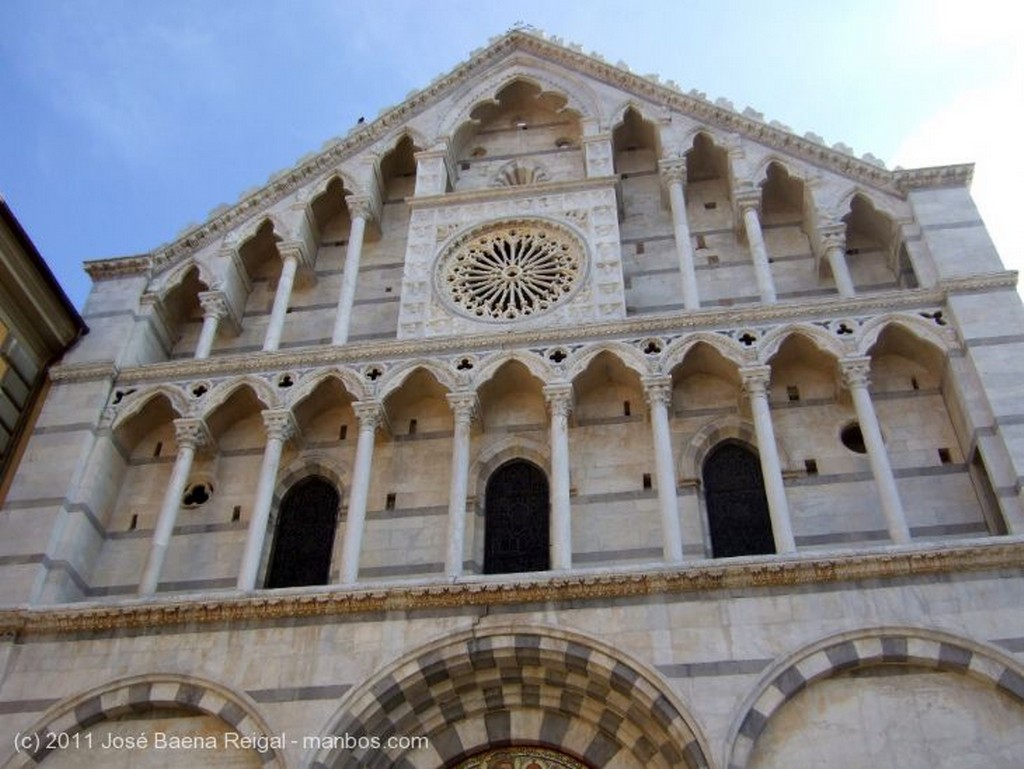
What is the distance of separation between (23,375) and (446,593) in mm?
5358

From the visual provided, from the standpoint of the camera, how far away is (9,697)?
9.33 meters

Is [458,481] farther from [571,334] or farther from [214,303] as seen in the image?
[214,303]

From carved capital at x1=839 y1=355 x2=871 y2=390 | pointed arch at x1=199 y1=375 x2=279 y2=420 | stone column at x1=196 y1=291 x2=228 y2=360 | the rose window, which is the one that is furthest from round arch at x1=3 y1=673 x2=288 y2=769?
carved capital at x1=839 y1=355 x2=871 y2=390

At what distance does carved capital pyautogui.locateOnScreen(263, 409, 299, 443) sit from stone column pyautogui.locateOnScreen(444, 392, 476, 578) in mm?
1607

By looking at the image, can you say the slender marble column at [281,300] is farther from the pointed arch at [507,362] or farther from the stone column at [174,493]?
the pointed arch at [507,362]

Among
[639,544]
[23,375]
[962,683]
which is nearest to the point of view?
A: [962,683]

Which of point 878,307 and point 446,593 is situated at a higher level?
point 878,307

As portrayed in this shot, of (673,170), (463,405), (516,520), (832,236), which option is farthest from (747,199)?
(516,520)

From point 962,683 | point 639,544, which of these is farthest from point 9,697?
point 962,683

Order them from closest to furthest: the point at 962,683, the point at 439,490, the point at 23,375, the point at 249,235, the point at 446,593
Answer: the point at 962,683
the point at 446,593
the point at 439,490
the point at 23,375
the point at 249,235

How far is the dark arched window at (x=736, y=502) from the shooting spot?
396 inches

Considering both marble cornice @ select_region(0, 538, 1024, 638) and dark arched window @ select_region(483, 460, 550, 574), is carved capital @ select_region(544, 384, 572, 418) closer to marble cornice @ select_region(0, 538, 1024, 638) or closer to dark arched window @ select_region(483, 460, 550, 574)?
dark arched window @ select_region(483, 460, 550, 574)

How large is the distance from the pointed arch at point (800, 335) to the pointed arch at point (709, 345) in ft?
0.50

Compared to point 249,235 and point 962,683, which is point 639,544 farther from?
point 249,235
